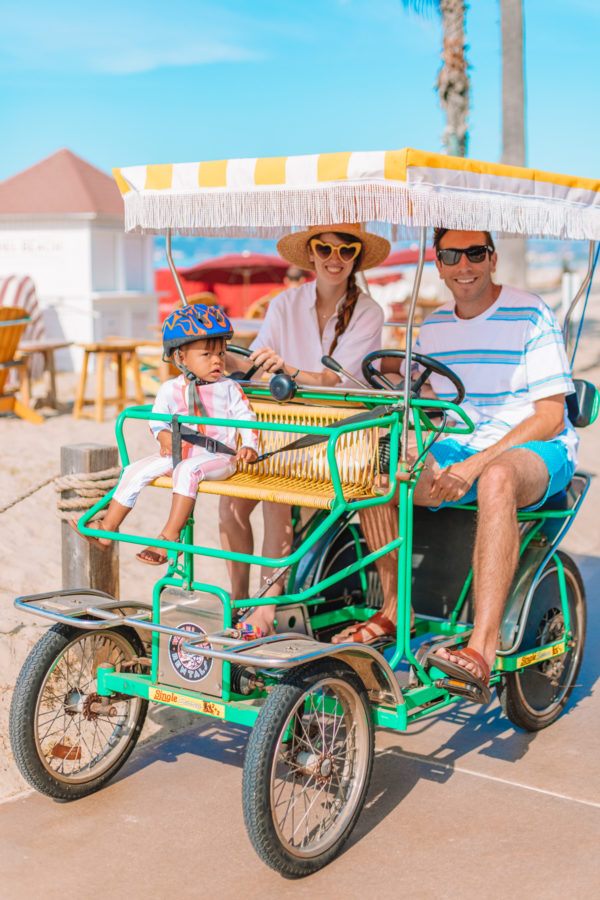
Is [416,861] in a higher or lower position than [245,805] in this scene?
lower

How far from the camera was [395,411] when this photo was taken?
3297 mm

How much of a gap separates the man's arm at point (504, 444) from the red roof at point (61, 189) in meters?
12.2

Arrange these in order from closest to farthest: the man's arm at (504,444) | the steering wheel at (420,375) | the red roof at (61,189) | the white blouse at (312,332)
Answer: the steering wheel at (420,375), the man's arm at (504,444), the white blouse at (312,332), the red roof at (61,189)

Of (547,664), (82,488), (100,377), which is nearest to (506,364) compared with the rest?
(547,664)

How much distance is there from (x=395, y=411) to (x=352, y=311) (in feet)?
3.45

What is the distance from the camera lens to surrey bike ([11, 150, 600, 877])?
2.99 m

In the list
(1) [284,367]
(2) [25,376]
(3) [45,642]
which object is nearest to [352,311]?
(1) [284,367]

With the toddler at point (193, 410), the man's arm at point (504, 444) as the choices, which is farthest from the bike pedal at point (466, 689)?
the toddler at point (193, 410)

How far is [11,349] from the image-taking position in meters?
9.27

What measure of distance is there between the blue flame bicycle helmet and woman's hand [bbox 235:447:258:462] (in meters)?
0.40

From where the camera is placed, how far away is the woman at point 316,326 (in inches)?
154

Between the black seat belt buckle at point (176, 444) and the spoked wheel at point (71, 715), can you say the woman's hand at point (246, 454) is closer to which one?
the black seat belt buckle at point (176, 444)

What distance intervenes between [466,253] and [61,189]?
1282 centimetres

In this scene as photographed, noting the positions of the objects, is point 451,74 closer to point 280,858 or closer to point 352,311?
point 352,311
